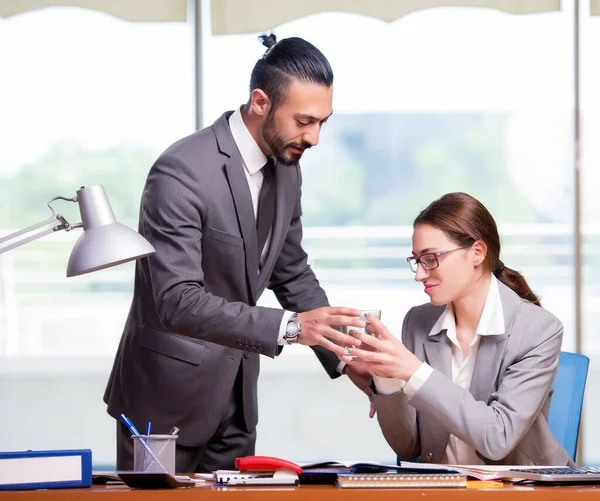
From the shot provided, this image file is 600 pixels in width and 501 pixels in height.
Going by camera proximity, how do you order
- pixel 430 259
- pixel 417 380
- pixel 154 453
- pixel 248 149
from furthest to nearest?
pixel 248 149, pixel 430 259, pixel 417 380, pixel 154 453

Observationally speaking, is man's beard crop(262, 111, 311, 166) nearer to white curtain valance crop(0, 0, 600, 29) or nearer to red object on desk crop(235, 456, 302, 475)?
red object on desk crop(235, 456, 302, 475)

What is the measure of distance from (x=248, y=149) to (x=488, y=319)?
76cm

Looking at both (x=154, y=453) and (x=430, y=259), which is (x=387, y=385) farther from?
(x=154, y=453)

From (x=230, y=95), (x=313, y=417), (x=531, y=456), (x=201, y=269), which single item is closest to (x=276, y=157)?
(x=201, y=269)

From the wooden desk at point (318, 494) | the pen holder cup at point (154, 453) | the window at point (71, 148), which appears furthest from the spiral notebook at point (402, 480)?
the window at point (71, 148)

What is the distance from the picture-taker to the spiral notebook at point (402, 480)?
1.68 meters

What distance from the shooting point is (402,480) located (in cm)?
170

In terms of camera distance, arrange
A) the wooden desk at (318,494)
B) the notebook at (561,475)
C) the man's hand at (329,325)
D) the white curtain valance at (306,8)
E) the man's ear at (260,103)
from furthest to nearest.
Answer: the white curtain valance at (306,8), the man's ear at (260,103), the man's hand at (329,325), the notebook at (561,475), the wooden desk at (318,494)

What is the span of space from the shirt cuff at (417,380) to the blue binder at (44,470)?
0.74 meters

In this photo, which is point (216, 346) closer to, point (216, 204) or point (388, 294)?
point (216, 204)

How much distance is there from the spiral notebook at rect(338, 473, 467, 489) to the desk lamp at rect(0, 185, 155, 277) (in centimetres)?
56

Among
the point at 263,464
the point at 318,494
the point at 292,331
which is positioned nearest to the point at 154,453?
the point at 263,464

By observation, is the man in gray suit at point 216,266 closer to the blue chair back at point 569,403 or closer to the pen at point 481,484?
the blue chair back at point 569,403

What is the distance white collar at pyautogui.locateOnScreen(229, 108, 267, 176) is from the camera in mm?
2553
